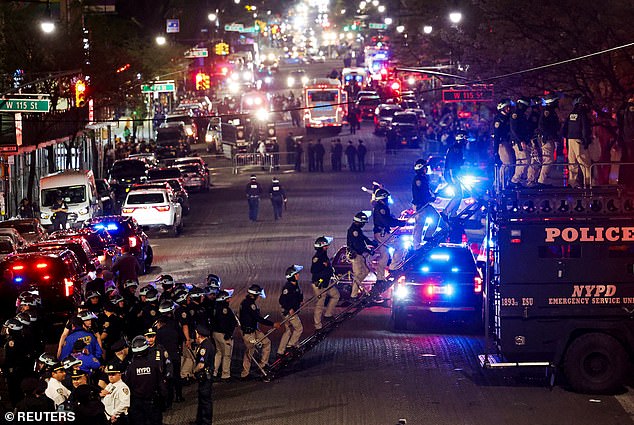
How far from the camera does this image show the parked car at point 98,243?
2764 centimetres

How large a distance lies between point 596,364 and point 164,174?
33.6 m

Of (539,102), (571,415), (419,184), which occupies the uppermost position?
(539,102)

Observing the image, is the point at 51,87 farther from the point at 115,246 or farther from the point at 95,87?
the point at 115,246

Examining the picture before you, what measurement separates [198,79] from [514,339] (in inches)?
3003

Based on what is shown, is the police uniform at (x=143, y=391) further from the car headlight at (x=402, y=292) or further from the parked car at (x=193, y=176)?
the parked car at (x=193, y=176)

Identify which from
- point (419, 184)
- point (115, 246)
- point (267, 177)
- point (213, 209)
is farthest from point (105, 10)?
point (419, 184)

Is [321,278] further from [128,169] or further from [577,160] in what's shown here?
[128,169]

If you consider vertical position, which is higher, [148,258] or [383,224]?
[383,224]

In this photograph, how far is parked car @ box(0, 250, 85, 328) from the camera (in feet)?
74.7

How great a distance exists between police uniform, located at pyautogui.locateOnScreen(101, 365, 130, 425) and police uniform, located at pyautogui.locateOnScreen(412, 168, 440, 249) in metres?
10.5

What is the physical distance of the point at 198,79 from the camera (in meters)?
91.8

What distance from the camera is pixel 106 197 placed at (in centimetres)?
4647

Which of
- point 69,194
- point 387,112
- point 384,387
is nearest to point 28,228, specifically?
point 69,194

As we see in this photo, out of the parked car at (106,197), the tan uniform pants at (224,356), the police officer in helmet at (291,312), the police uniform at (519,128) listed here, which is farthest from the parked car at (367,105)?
the tan uniform pants at (224,356)
